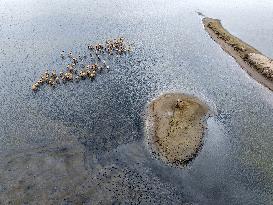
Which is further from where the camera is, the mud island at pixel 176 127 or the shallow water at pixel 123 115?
the mud island at pixel 176 127

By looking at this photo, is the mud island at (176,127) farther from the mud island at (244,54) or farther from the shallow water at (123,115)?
the mud island at (244,54)

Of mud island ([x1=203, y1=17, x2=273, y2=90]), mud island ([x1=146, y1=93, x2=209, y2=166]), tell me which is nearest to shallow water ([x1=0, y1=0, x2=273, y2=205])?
mud island ([x1=146, y1=93, x2=209, y2=166])

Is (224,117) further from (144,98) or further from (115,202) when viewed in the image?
(115,202)

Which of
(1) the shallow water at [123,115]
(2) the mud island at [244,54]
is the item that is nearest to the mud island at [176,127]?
(1) the shallow water at [123,115]

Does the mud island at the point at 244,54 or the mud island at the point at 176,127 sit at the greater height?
the mud island at the point at 176,127

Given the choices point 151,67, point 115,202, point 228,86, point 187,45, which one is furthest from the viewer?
point 187,45

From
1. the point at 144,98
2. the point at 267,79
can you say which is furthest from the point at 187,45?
the point at 144,98
